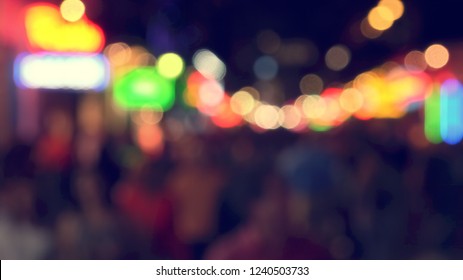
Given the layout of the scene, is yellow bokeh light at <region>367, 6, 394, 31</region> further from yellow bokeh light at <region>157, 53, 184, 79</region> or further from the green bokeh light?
yellow bokeh light at <region>157, 53, 184, 79</region>

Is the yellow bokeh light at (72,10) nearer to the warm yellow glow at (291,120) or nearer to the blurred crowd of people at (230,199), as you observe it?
the blurred crowd of people at (230,199)

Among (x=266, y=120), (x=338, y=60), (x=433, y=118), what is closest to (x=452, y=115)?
(x=433, y=118)

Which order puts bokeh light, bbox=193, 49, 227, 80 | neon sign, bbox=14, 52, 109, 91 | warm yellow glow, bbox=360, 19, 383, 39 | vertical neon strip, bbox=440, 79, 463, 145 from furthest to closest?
1. warm yellow glow, bbox=360, 19, 383, 39
2. bokeh light, bbox=193, 49, 227, 80
3. neon sign, bbox=14, 52, 109, 91
4. vertical neon strip, bbox=440, 79, 463, 145

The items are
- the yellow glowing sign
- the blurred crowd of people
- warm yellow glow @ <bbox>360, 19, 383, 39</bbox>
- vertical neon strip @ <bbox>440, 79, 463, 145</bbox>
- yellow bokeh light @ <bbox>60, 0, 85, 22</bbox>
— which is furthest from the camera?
warm yellow glow @ <bbox>360, 19, 383, 39</bbox>

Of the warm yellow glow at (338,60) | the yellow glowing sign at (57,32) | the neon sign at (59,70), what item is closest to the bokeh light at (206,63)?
the yellow glowing sign at (57,32)

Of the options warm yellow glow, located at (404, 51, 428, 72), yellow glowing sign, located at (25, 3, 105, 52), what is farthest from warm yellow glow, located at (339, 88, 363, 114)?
yellow glowing sign, located at (25, 3, 105, 52)

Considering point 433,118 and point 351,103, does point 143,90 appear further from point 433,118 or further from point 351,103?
point 351,103

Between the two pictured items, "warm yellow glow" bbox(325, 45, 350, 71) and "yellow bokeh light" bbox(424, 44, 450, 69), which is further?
"warm yellow glow" bbox(325, 45, 350, 71)
